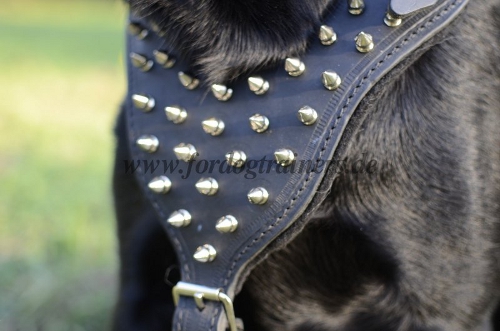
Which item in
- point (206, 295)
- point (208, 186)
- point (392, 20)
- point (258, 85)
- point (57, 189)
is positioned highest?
point (392, 20)

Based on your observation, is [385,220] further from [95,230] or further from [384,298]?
[95,230]

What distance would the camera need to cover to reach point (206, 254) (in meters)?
0.86

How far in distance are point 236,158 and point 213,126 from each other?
0.17 feet

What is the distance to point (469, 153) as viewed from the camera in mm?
869

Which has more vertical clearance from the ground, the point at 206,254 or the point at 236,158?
the point at 236,158

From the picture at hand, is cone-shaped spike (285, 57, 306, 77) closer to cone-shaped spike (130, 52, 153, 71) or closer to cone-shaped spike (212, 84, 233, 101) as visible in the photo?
cone-shaped spike (212, 84, 233, 101)

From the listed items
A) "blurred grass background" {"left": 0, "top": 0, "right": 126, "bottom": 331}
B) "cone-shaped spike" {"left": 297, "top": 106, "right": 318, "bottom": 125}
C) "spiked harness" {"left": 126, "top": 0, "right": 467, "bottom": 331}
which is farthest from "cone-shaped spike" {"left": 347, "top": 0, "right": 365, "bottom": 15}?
"blurred grass background" {"left": 0, "top": 0, "right": 126, "bottom": 331}

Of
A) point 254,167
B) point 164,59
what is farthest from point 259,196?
point 164,59

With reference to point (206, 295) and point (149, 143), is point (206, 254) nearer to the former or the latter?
point (206, 295)

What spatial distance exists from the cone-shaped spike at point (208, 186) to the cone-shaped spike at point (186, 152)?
4 cm

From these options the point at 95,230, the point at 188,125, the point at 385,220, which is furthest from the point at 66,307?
the point at 385,220

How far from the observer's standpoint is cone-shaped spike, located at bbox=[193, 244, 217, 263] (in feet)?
2.81

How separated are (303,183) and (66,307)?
1035mm

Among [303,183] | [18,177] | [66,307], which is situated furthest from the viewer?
[18,177]
